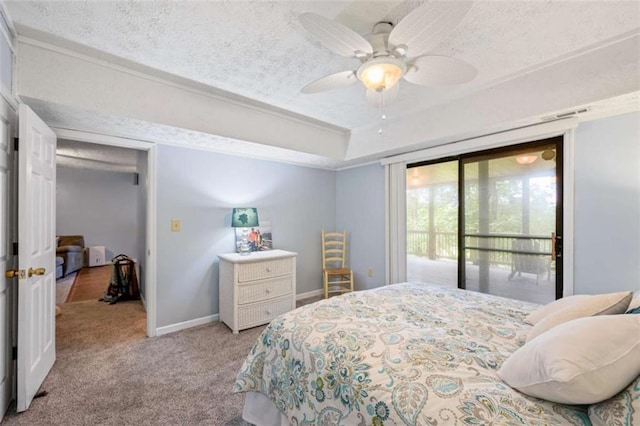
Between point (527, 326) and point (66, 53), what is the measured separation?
339 centimetres

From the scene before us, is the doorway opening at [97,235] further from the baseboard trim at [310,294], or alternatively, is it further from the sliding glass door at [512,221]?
the sliding glass door at [512,221]

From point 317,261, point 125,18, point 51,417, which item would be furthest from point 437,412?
point 317,261

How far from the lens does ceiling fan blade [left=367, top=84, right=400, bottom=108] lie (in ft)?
6.03

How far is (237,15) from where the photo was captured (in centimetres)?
161

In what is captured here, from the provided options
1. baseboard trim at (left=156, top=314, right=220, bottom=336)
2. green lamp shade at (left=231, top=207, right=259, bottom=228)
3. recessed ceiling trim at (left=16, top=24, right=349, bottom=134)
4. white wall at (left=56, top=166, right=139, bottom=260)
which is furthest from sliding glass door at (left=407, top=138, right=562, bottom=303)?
white wall at (left=56, top=166, right=139, bottom=260)

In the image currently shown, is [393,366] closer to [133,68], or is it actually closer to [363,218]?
[133,68]

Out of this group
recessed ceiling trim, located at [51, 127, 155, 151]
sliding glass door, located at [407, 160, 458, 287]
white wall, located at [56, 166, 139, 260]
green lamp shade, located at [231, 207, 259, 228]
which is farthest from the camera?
white wall, located at [56, 166, 139, 260]

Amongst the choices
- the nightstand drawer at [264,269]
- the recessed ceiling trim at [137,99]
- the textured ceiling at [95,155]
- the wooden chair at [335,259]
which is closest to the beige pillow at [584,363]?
the nightstand drawer at [264,269]

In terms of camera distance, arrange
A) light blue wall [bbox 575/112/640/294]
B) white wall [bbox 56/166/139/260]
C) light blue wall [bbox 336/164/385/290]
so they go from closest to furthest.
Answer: light blue wall [bbox 575/112/640/294], light blue wall [bbox 336/164/385/290], white wall [bbox 56/166/139/260]

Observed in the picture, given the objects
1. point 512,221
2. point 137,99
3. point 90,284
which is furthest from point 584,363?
point 90,284

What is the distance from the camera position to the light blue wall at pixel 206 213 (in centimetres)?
306

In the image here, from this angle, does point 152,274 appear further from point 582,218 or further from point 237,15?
point 582,218

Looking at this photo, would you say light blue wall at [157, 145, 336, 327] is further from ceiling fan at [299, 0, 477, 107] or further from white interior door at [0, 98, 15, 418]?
ceiling fan at [299, 0, 477, 107]

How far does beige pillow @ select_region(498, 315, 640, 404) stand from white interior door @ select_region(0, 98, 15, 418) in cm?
271
